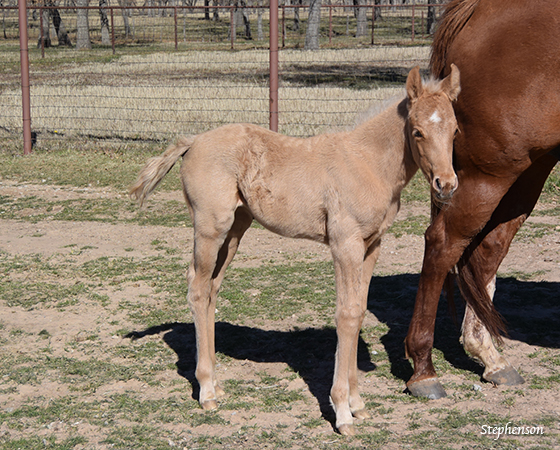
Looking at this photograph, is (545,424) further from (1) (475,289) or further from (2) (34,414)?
(2) (34,414)

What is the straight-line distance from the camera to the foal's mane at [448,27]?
4.27m

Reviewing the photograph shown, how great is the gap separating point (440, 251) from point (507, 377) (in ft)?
3.04

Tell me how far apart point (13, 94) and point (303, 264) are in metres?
12.3

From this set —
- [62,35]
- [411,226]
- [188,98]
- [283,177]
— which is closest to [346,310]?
[283,177]

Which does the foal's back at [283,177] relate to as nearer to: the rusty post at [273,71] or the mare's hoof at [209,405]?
the mare's hoof at [209,405]

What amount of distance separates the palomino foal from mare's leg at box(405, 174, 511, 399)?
47cm

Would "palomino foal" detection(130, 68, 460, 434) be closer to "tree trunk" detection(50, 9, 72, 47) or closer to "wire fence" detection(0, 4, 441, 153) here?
"wire fence" detection(0, 4, 441, 153)

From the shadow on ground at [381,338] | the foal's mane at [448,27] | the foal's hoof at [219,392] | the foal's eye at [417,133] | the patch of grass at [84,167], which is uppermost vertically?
the foal's mane at [448,27]

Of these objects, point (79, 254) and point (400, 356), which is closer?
point (400, 356)

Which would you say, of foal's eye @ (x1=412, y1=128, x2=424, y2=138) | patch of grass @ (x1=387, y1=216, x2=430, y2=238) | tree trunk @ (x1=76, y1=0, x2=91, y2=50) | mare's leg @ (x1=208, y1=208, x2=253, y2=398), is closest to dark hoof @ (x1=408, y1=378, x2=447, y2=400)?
mare's leg @ (x1=208, y1=208, x2=253, y2=398)

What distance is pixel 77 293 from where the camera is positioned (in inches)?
228

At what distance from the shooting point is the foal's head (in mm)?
3273

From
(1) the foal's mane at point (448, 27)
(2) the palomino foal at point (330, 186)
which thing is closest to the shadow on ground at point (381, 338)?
(2) the palomino foal at point (330, 186)

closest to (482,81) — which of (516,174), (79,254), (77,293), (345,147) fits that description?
(516,174)
